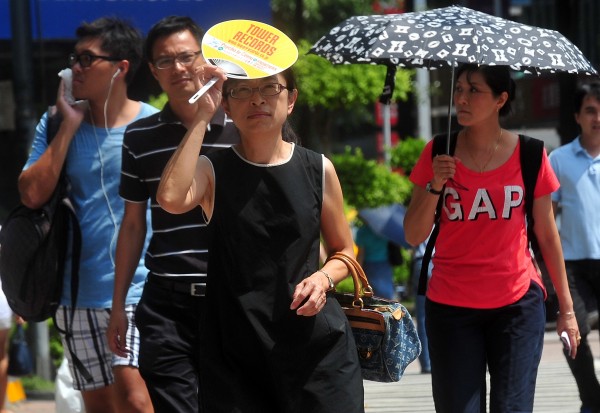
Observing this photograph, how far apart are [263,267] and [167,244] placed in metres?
0.95

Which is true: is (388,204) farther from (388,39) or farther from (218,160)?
(218,160)

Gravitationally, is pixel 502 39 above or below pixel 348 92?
above

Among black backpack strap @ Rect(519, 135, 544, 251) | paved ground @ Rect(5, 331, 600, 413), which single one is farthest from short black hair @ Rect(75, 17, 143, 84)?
paved ground @ Rect(5, 331, 600, 413)

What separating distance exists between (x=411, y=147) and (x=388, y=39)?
30.8ft

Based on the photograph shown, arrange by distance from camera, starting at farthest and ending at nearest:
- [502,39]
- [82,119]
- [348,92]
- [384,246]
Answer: [348,92]
[384,246]
[82,119]
[502,39]

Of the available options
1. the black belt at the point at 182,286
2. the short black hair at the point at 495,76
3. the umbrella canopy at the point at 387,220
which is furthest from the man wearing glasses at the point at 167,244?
the umbrella canopy at the point at 387,220

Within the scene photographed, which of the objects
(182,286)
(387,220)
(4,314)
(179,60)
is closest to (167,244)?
(182,286)

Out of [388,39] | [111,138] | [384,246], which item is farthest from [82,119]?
[384,246]

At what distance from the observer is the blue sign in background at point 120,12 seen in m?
12.2

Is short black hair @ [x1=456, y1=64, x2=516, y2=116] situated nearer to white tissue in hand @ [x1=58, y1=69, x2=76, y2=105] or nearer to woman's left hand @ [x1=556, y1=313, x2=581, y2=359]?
woman's left hand @ [x1=556, y1=313, x2=581, y2=359]

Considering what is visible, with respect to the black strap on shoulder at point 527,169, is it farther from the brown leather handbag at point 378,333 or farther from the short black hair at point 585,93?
the short black hair at point 585,93

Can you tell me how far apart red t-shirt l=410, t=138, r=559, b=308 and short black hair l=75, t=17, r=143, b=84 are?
5.26 feet

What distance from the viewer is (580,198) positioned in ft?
24.2

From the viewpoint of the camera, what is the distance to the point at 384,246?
41.1 feet
